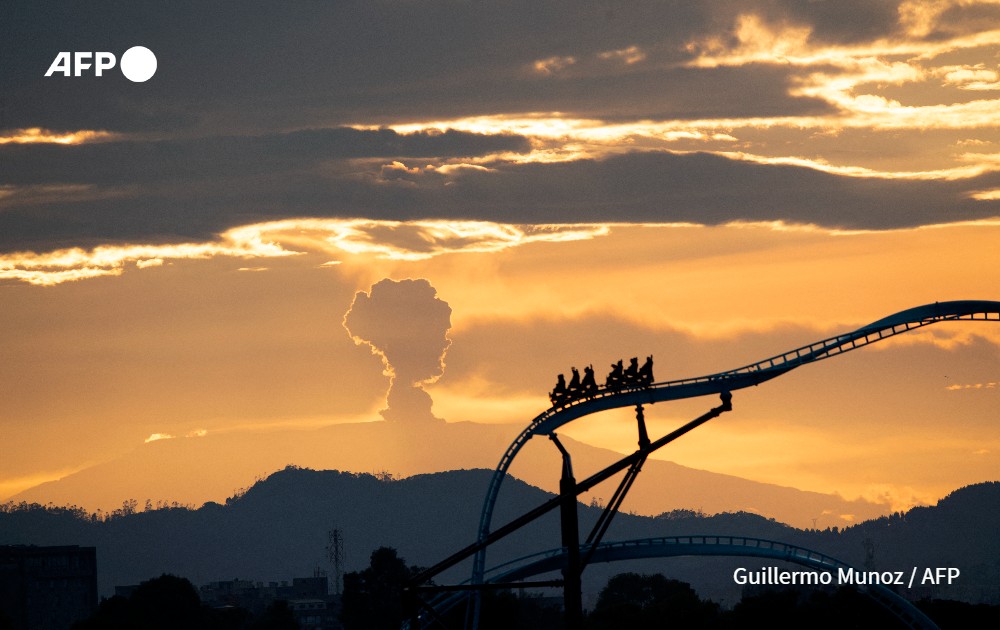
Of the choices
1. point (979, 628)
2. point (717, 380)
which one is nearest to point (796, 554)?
point (717, 380)

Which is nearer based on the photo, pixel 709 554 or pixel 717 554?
pixel 717 554

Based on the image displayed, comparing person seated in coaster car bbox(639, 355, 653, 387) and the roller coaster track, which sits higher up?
person seated in coaster car bbox(639, 355, 653, 387)

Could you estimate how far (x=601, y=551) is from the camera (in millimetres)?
135875

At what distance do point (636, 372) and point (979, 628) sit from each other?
81029 mm

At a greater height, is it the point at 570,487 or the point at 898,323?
the point at 898,323

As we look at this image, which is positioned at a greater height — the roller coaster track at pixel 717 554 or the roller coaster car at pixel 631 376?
the roller coaster car at pixel 631 376

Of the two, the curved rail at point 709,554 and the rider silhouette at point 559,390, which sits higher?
the rider silhouette at point 559,390

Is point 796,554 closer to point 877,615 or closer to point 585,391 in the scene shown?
point 585,391

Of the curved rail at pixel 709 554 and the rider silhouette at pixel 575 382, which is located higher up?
the rider silhouette at pixel 575 382

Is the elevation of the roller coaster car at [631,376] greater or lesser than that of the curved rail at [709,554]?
greater

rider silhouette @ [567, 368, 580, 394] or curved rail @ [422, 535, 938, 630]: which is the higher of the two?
rider silhouette @ [567, 368, 580, 394]

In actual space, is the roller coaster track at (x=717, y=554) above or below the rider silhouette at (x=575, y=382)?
below

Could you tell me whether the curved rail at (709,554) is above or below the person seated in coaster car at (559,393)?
below

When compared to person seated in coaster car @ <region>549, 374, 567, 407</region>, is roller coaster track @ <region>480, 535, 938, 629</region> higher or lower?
lower
